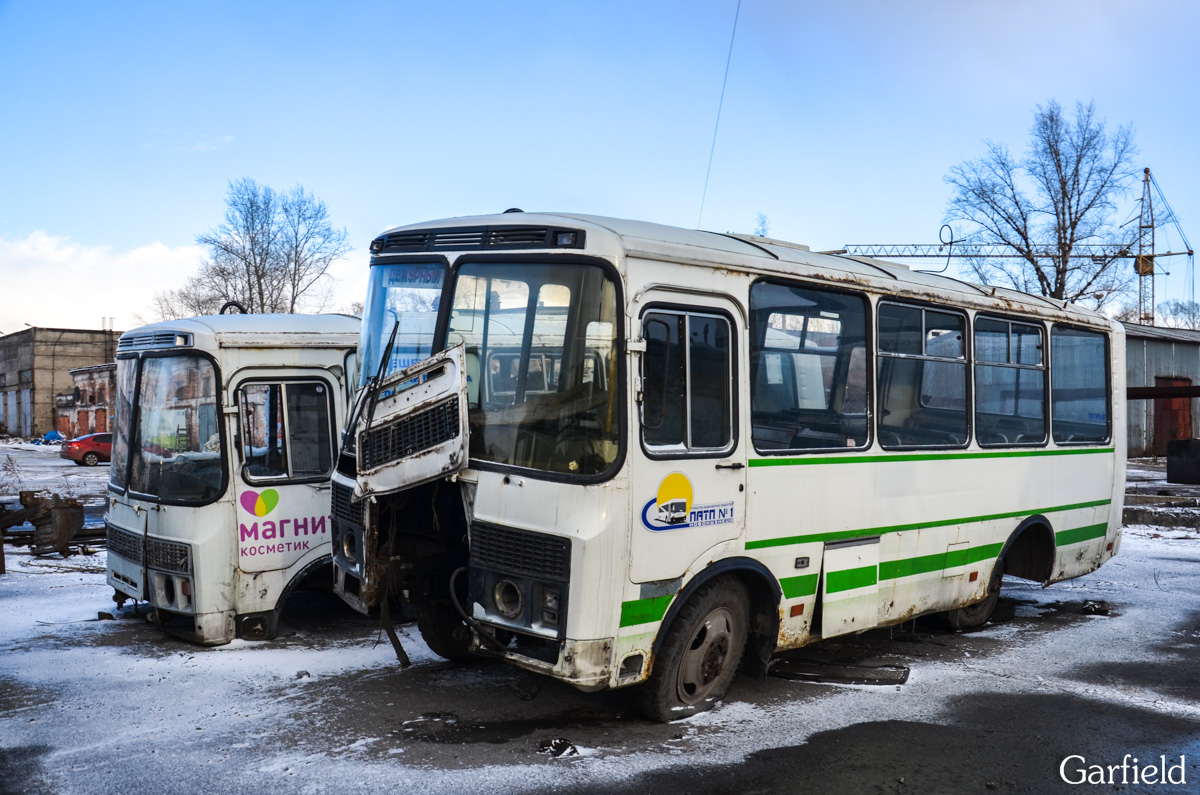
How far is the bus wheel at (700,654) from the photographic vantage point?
18.8 ft

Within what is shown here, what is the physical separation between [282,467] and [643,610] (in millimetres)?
3852

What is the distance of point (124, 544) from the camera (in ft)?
26.9

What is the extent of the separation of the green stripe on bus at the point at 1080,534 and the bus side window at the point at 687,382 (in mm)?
5090

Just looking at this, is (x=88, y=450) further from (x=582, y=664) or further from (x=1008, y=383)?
(x=582, y=664)

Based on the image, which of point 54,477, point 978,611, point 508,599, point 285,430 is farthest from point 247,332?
point 54,477

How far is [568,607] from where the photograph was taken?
516 cm

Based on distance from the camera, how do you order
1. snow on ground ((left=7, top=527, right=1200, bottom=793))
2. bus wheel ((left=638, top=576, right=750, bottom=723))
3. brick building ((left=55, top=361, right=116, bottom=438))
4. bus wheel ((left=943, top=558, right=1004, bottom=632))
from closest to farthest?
1. snow on ground ((left=7, top=527, right=1200, bottom=793))
2. bus wheel ((left=638, top=576, right=750, bottom=723))
3. bus wheel ((left=943, top=558, right=1004, bottom=632))
4. brick building ((left=55, top=361, right=116, bottom=438))

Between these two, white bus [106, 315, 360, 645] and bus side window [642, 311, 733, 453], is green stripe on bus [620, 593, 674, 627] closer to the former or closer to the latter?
bus side window [642, 311, 733, 453]

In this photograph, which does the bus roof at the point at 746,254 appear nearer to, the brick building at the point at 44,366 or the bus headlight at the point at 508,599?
the bus headlight at the point at 508,599

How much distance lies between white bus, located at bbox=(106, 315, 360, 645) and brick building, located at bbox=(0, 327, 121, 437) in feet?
214

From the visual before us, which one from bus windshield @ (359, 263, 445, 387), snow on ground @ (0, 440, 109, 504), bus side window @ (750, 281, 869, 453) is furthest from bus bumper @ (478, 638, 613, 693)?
snow on ground @ (0, 440, 109, 504)

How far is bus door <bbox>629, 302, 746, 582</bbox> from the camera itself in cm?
543

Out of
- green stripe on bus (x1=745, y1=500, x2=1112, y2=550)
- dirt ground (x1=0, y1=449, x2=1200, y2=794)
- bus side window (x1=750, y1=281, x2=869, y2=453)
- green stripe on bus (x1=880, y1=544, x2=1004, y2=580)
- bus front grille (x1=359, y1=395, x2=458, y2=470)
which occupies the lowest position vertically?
dirt ground (x1=0, y1=449, x2=1200, y2=794)

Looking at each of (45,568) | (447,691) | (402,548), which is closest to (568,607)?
(402,548)
